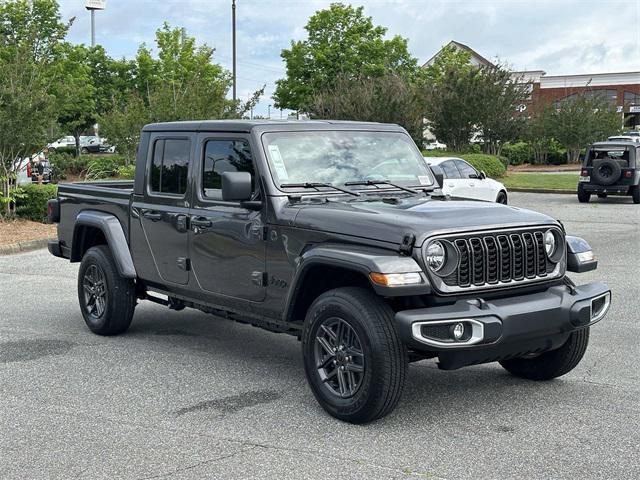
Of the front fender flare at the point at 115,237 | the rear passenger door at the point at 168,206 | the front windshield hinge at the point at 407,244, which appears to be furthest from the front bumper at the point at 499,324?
the front fender flare at the point at 115,237

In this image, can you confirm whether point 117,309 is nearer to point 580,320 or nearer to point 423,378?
point 423,378

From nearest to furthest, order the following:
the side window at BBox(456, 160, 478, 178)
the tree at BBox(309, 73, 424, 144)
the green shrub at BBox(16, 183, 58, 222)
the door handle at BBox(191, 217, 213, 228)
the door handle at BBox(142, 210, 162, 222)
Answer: the door handle at BBox(191, 217, 213, 228) → the door handle at BBox(142, 210, 162, 222) → the green shrub at BBox(16, 183, 58, 222) → the side window at BBox(456, 160, 478, 178) → the tree at BBox(309, 73, 424, 144)

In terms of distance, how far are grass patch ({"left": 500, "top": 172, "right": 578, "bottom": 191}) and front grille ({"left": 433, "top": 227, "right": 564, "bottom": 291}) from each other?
22449 mm

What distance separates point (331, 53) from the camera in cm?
5178

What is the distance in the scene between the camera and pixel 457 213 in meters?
5.23

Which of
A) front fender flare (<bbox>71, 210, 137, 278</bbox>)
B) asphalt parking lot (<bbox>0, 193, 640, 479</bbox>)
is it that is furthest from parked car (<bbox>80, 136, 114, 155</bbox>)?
asphalt parking lot (<bbox>0, 193, 640, 479</bbox>)

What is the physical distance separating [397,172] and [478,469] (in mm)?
2721

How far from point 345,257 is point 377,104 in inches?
1006

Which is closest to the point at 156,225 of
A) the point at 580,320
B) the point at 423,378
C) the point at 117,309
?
the point at 117,309

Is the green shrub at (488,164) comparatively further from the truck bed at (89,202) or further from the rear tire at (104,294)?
the rear tire at (104,294)

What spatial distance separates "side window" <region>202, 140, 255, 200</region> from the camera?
20.1ft

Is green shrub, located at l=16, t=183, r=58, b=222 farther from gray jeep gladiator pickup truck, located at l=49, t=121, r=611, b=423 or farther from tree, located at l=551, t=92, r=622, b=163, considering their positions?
tree, located at l=551, t=92, r=622, b=163

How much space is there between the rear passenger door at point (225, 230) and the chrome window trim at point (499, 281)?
55.0 inches

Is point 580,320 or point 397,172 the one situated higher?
point 397,172
